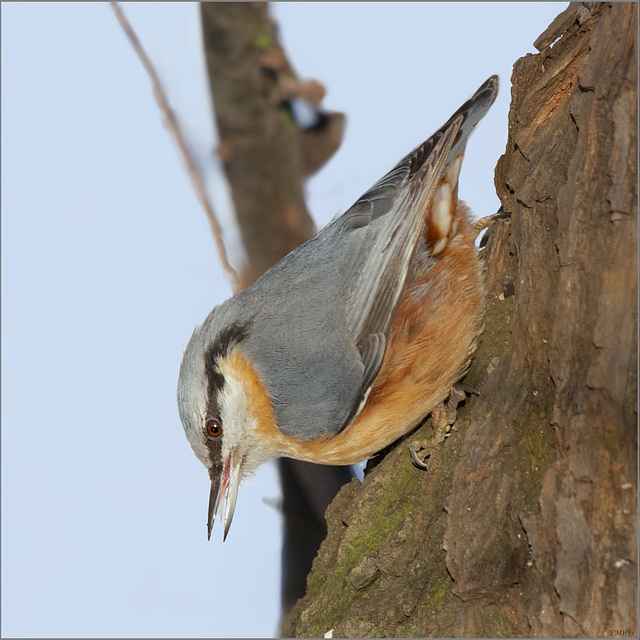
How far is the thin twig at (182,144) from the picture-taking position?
457 centimetres

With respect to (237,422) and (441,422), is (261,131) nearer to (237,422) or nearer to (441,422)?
(237,422)

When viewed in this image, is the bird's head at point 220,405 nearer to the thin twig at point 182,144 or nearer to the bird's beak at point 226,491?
the bird's beak at point 226,491

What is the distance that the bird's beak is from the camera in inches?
137

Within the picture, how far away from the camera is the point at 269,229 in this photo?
4.85m

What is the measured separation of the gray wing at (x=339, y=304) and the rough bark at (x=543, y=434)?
0.39 metres

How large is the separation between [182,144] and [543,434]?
3127 mm

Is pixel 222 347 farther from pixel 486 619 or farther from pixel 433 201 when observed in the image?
pixel 486 619

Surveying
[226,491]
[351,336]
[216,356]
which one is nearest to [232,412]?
[216,356]

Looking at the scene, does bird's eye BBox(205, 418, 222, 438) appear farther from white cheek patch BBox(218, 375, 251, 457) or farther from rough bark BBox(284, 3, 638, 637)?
rough bark BBox(284, 3, 638, 637)

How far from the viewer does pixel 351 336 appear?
3.23 m

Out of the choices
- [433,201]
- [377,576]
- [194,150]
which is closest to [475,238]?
[433,201]

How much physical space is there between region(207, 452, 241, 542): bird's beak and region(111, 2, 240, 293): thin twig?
1.36 m

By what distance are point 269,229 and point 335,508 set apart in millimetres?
2102

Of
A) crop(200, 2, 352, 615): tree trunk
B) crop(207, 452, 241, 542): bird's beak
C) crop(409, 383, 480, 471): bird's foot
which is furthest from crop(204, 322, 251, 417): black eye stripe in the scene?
crop(200, 2, 352, 615): tree trunk
